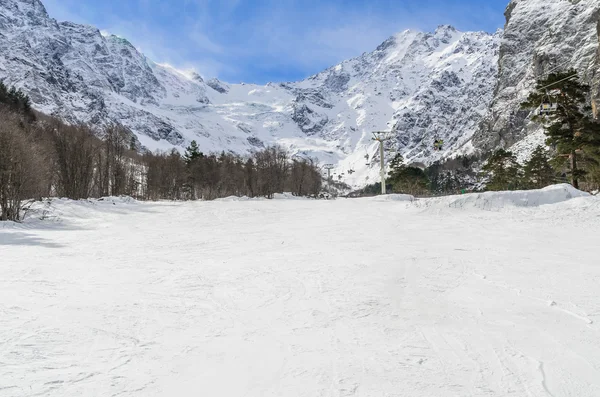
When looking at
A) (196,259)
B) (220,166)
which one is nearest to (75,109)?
(220,166)

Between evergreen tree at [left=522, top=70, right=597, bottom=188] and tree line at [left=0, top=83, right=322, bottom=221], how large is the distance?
2542 cm

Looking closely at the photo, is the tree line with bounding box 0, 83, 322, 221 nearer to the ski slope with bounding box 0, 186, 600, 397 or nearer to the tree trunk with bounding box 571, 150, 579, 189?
the ski slope with bounding box 0, 186, 600, 397

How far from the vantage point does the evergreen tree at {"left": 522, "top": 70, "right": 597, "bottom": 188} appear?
2017cm

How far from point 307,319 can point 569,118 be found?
22399 mm

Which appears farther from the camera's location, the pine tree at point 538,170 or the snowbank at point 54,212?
the pine tree at point 538,170

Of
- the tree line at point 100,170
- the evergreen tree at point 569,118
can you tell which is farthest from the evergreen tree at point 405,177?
the evergreen tree at point 569,118

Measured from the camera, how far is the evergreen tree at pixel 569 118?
20.2 m

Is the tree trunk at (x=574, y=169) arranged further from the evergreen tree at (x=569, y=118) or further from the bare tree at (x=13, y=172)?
the bare tree at (x=13, y=172)

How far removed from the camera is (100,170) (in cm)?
4322

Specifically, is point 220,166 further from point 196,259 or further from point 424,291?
point 424,291

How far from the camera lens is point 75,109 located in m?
196

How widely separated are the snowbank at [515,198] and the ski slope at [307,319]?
6.04 metres

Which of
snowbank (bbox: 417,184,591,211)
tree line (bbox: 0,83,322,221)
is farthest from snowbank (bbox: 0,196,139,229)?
snowbank (bbox: 417,184,591,211)

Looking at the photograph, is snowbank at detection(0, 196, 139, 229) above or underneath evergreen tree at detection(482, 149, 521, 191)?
underneath
